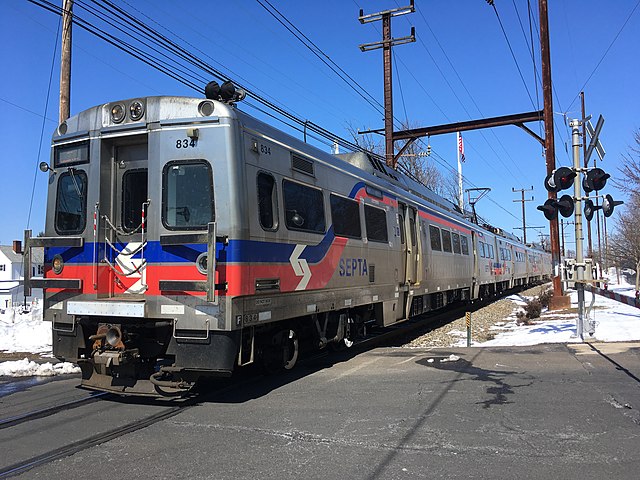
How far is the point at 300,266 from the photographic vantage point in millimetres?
7312

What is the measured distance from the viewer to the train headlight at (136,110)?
642 cm

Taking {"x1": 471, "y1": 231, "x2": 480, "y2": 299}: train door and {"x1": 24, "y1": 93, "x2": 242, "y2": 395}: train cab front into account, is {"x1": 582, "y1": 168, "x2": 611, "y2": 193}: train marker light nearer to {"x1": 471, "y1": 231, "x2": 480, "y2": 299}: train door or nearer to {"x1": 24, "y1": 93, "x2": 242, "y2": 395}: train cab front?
{"x1": 24, "y1": 93, "x2": 242, "y2": 395}: train cab front

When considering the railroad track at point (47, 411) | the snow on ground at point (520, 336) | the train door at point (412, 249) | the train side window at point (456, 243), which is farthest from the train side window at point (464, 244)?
the railroad track at point (47, 411)

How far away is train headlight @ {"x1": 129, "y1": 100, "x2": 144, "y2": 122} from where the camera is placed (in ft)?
21.1

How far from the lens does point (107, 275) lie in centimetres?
659

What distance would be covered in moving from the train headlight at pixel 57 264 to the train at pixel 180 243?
1 cm

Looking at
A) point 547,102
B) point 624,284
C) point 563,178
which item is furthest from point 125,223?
point 624,284

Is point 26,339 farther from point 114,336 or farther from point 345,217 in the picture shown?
point 345,217

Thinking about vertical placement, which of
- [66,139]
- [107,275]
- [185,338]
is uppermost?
[66,139]

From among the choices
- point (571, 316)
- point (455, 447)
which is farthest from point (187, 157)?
point (571, 316)

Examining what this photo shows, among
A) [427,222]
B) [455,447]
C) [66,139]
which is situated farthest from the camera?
[427,222]

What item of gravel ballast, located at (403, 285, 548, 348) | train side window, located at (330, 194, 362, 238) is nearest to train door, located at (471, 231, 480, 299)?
gravel ballast, located at (403, 285, 548, 348)

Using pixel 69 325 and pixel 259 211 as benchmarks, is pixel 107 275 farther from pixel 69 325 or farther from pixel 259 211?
pixel 259 211

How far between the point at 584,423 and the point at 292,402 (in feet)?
10.3
